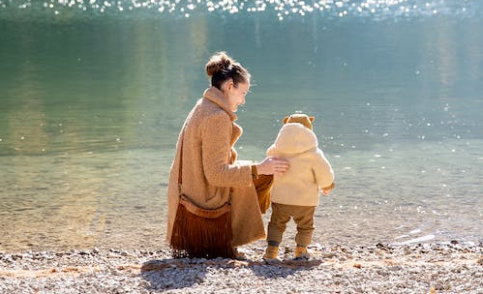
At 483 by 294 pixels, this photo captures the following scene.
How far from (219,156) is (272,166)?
332mm

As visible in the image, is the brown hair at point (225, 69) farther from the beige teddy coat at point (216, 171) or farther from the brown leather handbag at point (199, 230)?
the brown leather handbag at point (199, 230)

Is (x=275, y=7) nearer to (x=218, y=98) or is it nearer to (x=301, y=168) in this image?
(x=301, y=168)

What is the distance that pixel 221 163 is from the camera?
210 inches

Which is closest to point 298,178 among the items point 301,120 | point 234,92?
point 301,120

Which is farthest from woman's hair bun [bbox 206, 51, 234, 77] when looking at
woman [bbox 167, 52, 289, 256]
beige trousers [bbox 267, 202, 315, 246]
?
beige trousers [bbox 267, 202, 315, 246]

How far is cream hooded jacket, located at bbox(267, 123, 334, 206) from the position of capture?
5.54 meters

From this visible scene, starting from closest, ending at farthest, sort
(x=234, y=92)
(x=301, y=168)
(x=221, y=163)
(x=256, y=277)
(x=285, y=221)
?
(x=256, y=277), (x=221, y=163), (x=234, y=92), (x=301, y=168), (x=285, y=221)

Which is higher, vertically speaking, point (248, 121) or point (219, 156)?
point (219, 156)

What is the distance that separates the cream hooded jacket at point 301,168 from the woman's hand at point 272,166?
83 mm

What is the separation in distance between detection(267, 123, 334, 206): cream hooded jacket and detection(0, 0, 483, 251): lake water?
1.67m

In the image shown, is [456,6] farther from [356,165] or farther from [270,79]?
[356,165]

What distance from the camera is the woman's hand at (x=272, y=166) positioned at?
5.43 m

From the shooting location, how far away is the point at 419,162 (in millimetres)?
10156

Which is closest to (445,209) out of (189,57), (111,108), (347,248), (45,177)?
(347,248)
